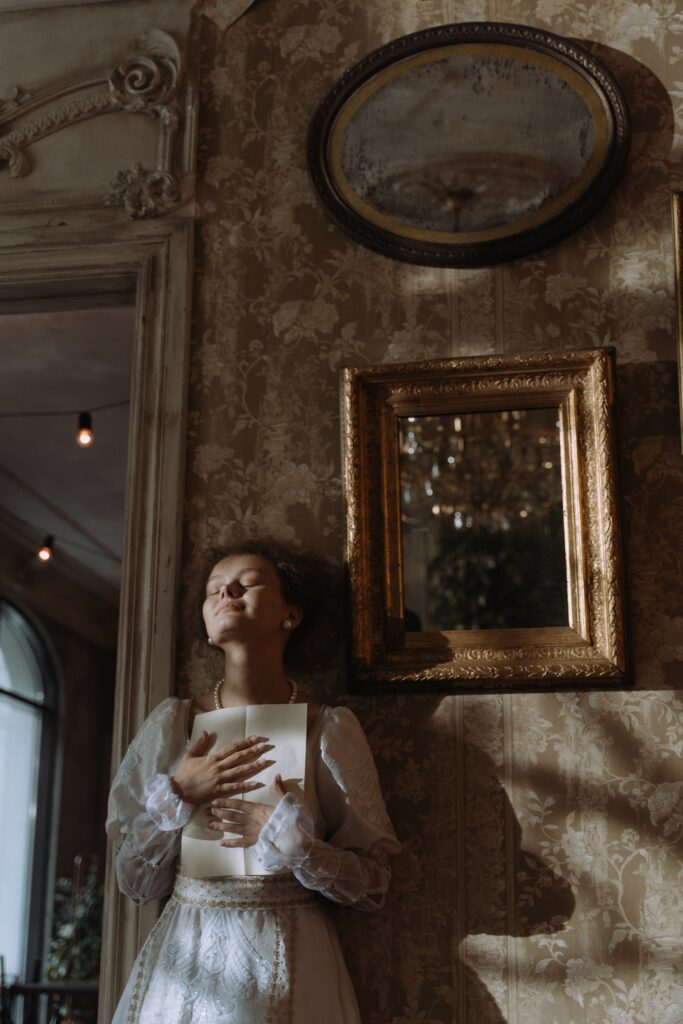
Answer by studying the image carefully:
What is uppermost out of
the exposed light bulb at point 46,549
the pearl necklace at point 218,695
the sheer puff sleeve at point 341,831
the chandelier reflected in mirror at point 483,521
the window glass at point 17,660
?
the exposed light bulb at point 46,549

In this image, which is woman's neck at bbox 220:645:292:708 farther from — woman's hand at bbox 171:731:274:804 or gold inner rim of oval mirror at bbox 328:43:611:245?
gold inner rim of oval mirror at bbox 328:43:611:245

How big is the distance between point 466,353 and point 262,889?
128 cm

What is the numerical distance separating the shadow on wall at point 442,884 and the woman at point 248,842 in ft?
0.39

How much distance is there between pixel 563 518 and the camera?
2666 millimetres

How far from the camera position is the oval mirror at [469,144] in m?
2.85

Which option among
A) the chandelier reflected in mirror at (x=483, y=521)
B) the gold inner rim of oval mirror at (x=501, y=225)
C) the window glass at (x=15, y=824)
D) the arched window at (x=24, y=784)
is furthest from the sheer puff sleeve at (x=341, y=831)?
the window glass at (x=15, y=824)

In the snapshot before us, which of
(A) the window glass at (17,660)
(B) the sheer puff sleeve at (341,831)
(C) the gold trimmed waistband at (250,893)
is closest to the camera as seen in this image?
(B) the sheer puff sleeve at (341,831)

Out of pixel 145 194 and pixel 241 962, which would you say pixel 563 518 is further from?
pixel 145 194

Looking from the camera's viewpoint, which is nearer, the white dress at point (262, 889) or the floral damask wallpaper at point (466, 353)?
the white dress at point (262, 889)

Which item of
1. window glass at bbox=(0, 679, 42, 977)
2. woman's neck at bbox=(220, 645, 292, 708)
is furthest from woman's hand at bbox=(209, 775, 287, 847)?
window glass at bbox=(0, 679, 42, 977)

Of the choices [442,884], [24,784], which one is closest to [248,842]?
[442,884]

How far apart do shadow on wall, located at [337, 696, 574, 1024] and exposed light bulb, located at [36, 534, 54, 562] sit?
503cm

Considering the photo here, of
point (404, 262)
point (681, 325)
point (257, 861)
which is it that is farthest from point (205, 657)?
point (681, 325)

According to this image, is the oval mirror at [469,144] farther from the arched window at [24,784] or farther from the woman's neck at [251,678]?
the arched window at [24,784]
